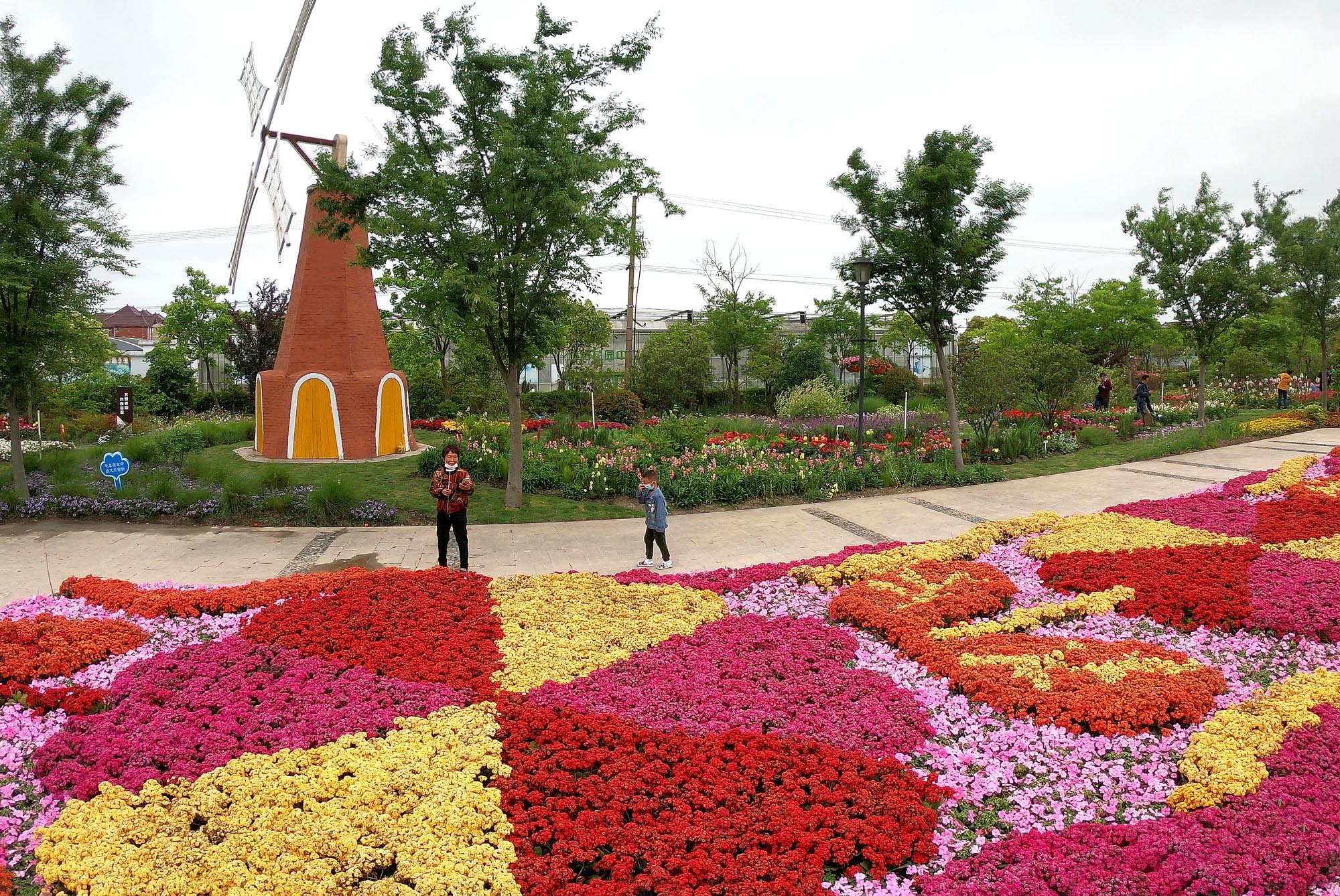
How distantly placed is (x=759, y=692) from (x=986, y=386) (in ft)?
46.9

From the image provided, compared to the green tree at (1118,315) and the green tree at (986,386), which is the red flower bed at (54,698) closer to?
the green tree at (986,386)

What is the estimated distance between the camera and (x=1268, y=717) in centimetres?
472

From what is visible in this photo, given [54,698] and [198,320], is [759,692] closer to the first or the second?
[54,698]

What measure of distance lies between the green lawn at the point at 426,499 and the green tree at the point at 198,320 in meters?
21.5

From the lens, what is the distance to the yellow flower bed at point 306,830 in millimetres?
3502

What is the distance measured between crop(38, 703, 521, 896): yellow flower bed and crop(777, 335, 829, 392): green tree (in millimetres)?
24279

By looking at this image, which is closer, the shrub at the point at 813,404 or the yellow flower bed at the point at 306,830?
the yellow flower bed at the point at 306,830

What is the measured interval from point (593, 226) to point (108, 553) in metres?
7.47

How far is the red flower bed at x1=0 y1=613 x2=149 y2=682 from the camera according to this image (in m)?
5.67

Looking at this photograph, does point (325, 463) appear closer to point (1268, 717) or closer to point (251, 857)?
point (251, 857)

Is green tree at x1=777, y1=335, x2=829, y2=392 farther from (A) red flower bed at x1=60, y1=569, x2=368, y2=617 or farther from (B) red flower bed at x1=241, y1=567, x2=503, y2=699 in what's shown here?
(A) red flower bed at x1=60, y1=569, x2=368, y2=617

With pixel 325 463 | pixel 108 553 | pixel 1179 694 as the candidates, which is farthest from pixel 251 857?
pixel 325 463

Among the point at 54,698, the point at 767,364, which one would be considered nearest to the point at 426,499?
the point at 54,698

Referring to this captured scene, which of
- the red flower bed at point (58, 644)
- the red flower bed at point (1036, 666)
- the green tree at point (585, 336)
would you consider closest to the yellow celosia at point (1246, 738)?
the red flower bed at point (1036, 666)
